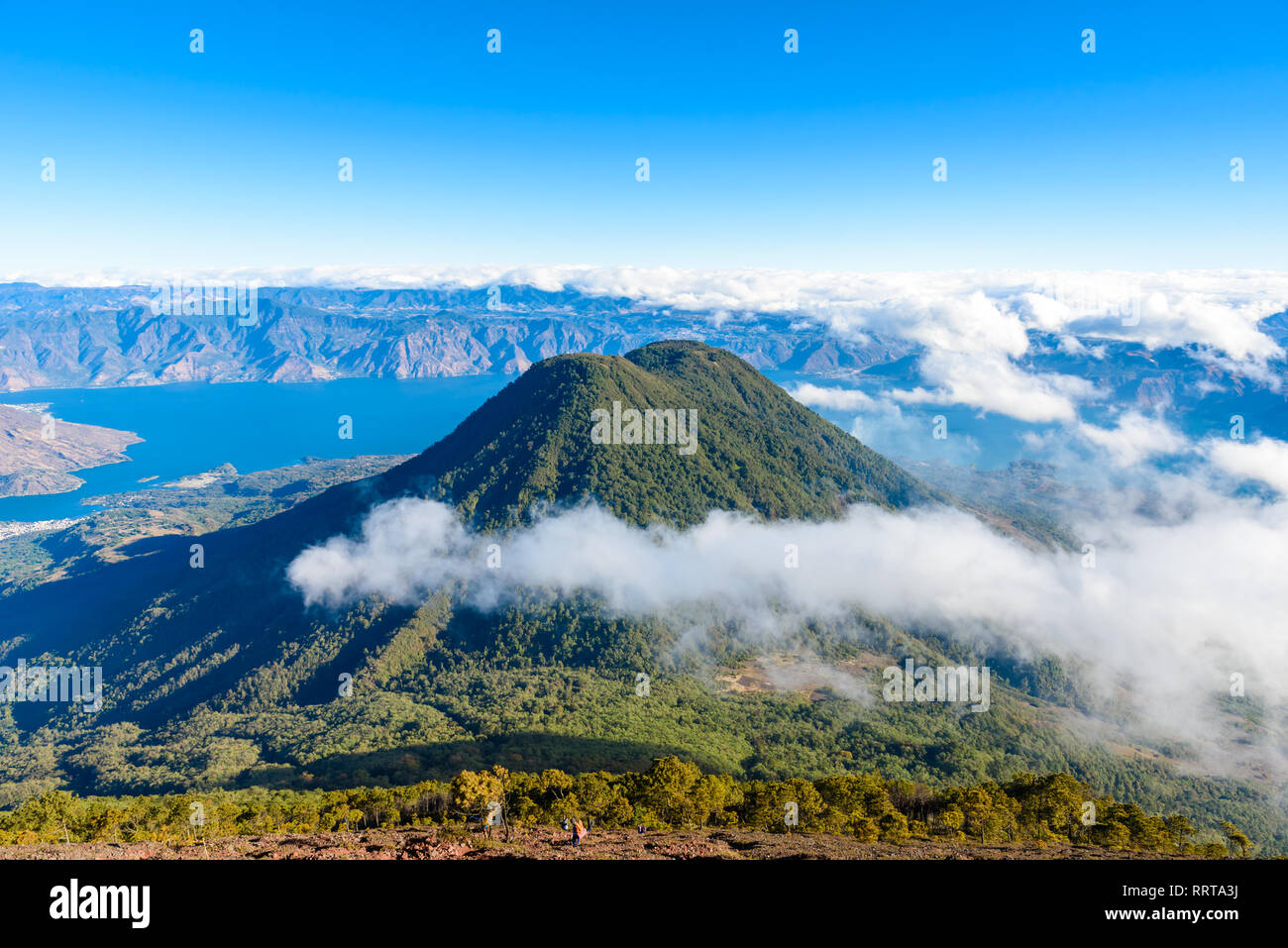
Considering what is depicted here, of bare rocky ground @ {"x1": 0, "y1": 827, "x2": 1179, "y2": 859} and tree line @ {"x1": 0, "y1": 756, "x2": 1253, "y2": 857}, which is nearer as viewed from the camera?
bare rocky ground @ {"x1": 0, "y1": 827, "x2": 1179, "y2": 859}

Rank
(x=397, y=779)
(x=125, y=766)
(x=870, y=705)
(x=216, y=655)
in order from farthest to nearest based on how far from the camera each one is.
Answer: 1. (x=216, y=655)
2. (x=870, y=705)
3. (x=125, y=766)
4. (x=397, y=779)

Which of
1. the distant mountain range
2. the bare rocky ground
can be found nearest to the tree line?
the bare rocky ground

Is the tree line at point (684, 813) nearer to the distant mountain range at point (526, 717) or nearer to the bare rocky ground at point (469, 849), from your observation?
the bare rocky ground at point (469, 849)

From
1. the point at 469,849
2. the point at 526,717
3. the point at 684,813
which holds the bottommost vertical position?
the point at 526,717

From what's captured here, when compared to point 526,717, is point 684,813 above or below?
above

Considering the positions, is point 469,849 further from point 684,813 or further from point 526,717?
point 526,717

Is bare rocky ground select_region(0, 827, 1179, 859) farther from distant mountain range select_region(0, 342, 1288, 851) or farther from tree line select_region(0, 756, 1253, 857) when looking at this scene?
distant mountain range select_region(0, 342, 1288, 851)

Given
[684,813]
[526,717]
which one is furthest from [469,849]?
[526,717]

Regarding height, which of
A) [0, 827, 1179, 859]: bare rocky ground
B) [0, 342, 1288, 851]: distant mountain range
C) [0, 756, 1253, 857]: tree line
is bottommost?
[0, 342, 1288, 851]: distant mountain range

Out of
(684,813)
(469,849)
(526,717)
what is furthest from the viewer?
(526,717)
